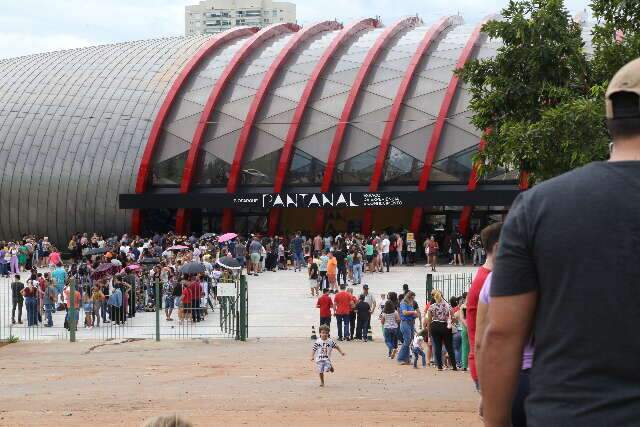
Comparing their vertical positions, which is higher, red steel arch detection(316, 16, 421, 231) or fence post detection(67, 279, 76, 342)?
red steel arch detection(316, 16, 421, 231)

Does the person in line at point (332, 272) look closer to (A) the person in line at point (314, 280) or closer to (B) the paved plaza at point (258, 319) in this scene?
(A) the person in line at point (314, 280)

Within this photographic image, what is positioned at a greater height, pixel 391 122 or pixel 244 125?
pixel 244 125

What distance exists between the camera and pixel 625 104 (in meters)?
3.54

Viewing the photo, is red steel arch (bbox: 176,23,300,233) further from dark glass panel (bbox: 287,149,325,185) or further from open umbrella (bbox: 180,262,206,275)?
open umbrella (bbox: 180,262,206,275)

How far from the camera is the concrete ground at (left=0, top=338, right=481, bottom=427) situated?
15.0 meters

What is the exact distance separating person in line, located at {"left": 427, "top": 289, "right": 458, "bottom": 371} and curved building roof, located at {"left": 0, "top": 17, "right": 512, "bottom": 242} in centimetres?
2782

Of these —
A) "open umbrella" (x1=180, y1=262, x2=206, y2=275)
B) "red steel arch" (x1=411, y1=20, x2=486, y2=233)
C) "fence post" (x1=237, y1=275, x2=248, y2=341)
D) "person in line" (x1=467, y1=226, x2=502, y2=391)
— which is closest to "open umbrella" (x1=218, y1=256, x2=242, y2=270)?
"open umbrella" (x1=180, y1=262, x2=206, y2=275)

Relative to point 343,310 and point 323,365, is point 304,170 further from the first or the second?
point 323,365

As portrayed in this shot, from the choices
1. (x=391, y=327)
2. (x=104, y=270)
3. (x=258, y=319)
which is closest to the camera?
(x=391, y=327)

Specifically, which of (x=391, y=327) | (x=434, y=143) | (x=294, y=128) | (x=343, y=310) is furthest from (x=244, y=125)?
(x=391, y=327)

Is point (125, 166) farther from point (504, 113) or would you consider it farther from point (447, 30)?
point (504, 113)

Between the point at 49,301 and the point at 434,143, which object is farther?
the point at 434,143

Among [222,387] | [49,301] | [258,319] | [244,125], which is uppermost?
[244,125]

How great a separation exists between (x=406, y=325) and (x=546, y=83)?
531 cm
